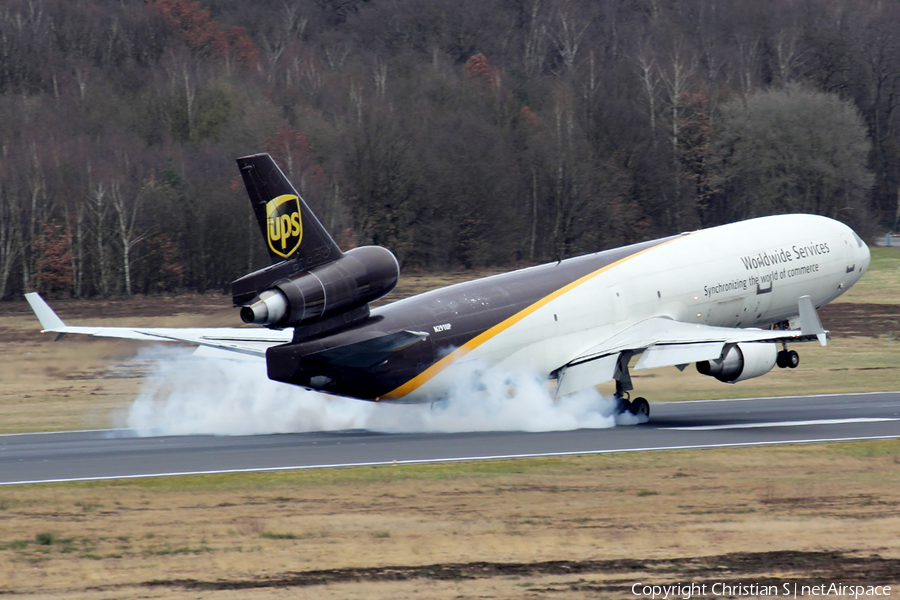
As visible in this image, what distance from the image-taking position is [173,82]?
9638cm

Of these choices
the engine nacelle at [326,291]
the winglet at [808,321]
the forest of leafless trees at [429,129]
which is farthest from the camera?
the forest of leafless trees at [429,129]

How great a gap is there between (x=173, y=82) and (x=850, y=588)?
90.4m

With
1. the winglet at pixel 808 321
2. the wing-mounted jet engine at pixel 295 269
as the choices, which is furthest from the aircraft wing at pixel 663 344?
the wing-mounted jet engine at pixel 295 269

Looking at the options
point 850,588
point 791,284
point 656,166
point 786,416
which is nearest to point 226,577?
point 850,588

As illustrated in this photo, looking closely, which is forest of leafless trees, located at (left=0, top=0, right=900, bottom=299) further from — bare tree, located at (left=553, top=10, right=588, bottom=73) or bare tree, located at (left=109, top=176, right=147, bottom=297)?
bare tree, located at (left=553, top=10, right=588, bottom=73)

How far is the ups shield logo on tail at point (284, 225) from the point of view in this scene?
79.0 ft

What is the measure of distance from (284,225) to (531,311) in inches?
329

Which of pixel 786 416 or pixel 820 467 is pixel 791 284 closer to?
pixel 786 416

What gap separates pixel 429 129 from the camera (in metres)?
92.2

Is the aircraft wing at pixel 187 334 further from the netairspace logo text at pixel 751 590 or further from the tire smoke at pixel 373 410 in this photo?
the netairspace logo text at pixel 751 590

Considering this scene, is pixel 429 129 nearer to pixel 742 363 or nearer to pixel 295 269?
pixel 742 363

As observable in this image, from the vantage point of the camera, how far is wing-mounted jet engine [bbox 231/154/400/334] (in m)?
23.6

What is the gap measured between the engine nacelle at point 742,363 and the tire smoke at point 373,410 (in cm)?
272

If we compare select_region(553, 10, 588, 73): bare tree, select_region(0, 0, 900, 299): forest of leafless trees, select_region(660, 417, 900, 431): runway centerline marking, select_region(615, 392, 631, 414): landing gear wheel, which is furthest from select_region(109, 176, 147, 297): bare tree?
select_region(553, 10, 588, 73): bare tree
